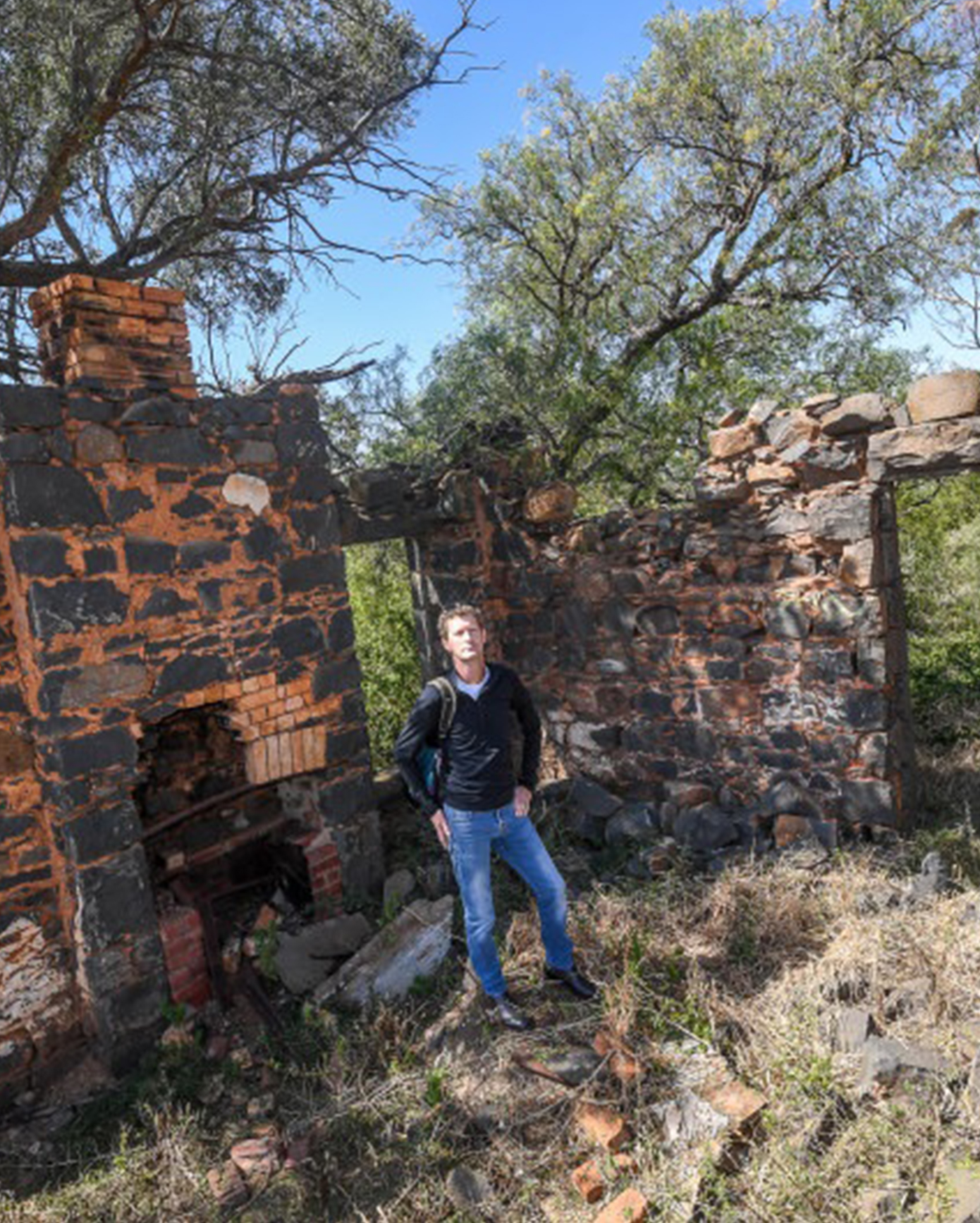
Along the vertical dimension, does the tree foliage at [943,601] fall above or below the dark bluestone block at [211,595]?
below

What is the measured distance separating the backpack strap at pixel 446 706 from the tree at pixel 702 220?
3825 mm

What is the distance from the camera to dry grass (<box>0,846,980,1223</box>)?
9.86ft

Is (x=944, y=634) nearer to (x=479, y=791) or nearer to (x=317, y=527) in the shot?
(x=317, y=527)

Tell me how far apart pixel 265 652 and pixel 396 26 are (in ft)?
19.1

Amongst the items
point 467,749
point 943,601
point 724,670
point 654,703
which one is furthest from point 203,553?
point 943,601

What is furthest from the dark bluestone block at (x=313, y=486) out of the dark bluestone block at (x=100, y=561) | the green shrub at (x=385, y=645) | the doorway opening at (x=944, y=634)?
the doorway opening at (x=944, y=634)

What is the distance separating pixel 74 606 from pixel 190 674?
0.72m

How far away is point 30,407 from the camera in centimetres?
398

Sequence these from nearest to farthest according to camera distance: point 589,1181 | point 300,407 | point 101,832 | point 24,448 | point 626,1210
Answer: point 626,1210 < point 589,1181 < point 24,448 < point 101,832 < point 300,407

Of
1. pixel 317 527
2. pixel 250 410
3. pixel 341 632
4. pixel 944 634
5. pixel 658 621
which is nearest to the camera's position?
pixel 250 410

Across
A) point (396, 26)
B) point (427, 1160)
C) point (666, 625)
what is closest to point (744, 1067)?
point (427, 1160)

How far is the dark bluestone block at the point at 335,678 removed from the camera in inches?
204

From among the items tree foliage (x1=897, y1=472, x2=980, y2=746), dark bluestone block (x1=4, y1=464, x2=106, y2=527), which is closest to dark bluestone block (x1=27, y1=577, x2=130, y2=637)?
dark bluestone block (x1=4, y1=464, x2=106, y2=527)

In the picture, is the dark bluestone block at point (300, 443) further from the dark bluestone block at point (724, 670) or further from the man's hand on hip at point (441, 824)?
the dark bluestone block at point (724, 670)
